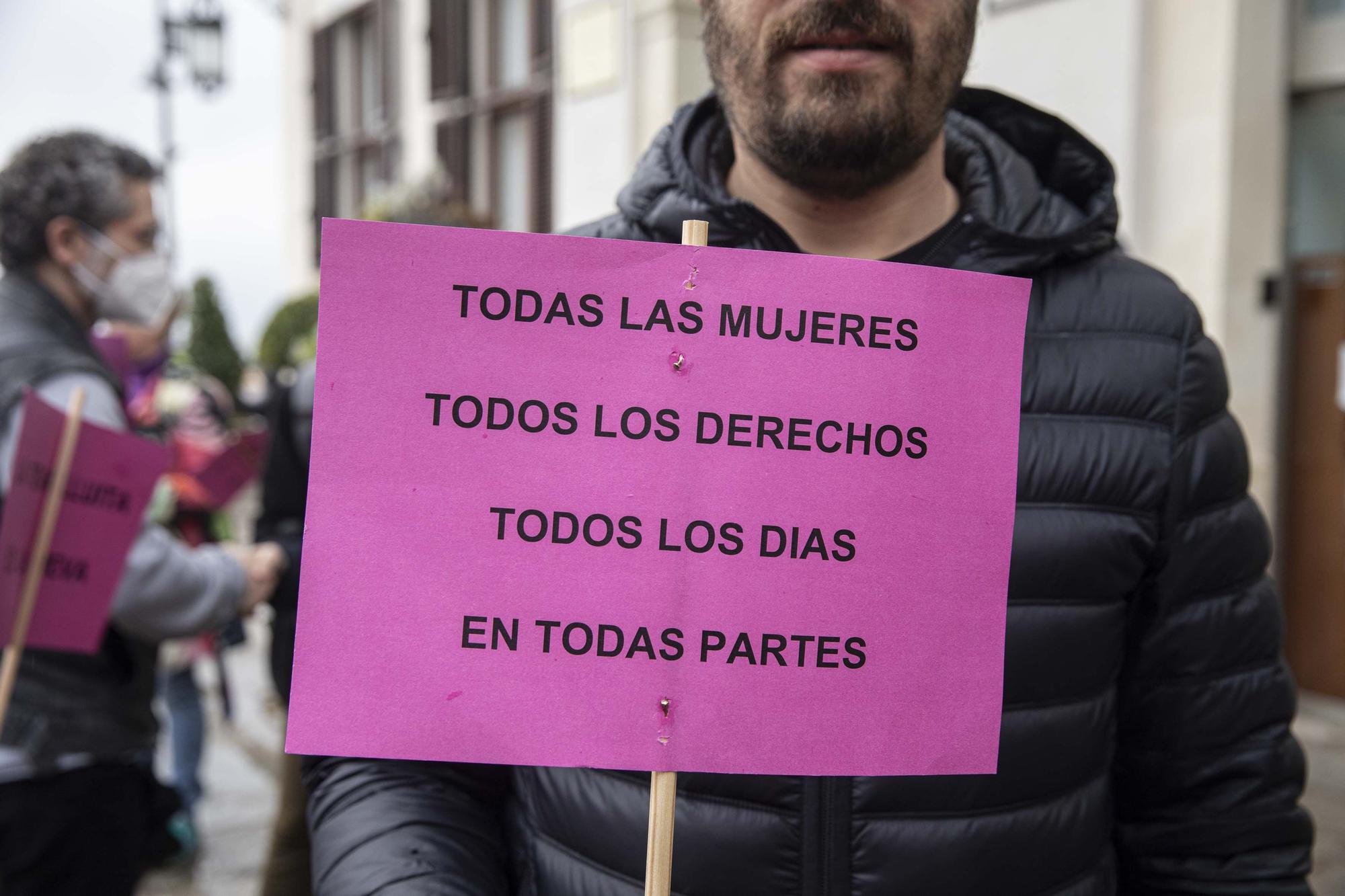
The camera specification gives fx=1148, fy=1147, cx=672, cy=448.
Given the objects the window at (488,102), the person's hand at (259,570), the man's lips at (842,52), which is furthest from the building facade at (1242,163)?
the window at (488,102)

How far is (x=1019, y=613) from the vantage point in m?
1.23

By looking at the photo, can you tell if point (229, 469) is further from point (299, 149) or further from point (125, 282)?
point (299, 149)

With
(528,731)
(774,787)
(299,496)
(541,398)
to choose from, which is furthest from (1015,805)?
(299,496)

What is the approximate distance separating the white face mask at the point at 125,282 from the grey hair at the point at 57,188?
0.21 ft

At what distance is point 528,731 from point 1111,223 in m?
0.92

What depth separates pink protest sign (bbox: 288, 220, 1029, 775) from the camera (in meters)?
0.95

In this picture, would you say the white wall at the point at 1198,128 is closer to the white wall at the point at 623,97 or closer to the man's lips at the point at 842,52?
the white wall at the point at 623,97

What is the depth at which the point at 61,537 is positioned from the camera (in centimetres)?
197

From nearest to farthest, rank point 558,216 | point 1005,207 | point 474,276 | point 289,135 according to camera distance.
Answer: point 474,276 < point 1005,207 < point 558,216 < point 289,135

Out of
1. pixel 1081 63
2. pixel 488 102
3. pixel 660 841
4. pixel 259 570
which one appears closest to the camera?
pixel 660 841

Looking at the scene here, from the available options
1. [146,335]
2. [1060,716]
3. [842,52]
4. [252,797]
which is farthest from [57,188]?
[252,797]

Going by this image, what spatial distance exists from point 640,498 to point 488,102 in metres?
8.97

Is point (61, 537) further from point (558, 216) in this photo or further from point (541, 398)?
point (558, 216)

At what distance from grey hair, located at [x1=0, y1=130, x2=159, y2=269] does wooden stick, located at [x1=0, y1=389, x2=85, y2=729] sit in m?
0.60
